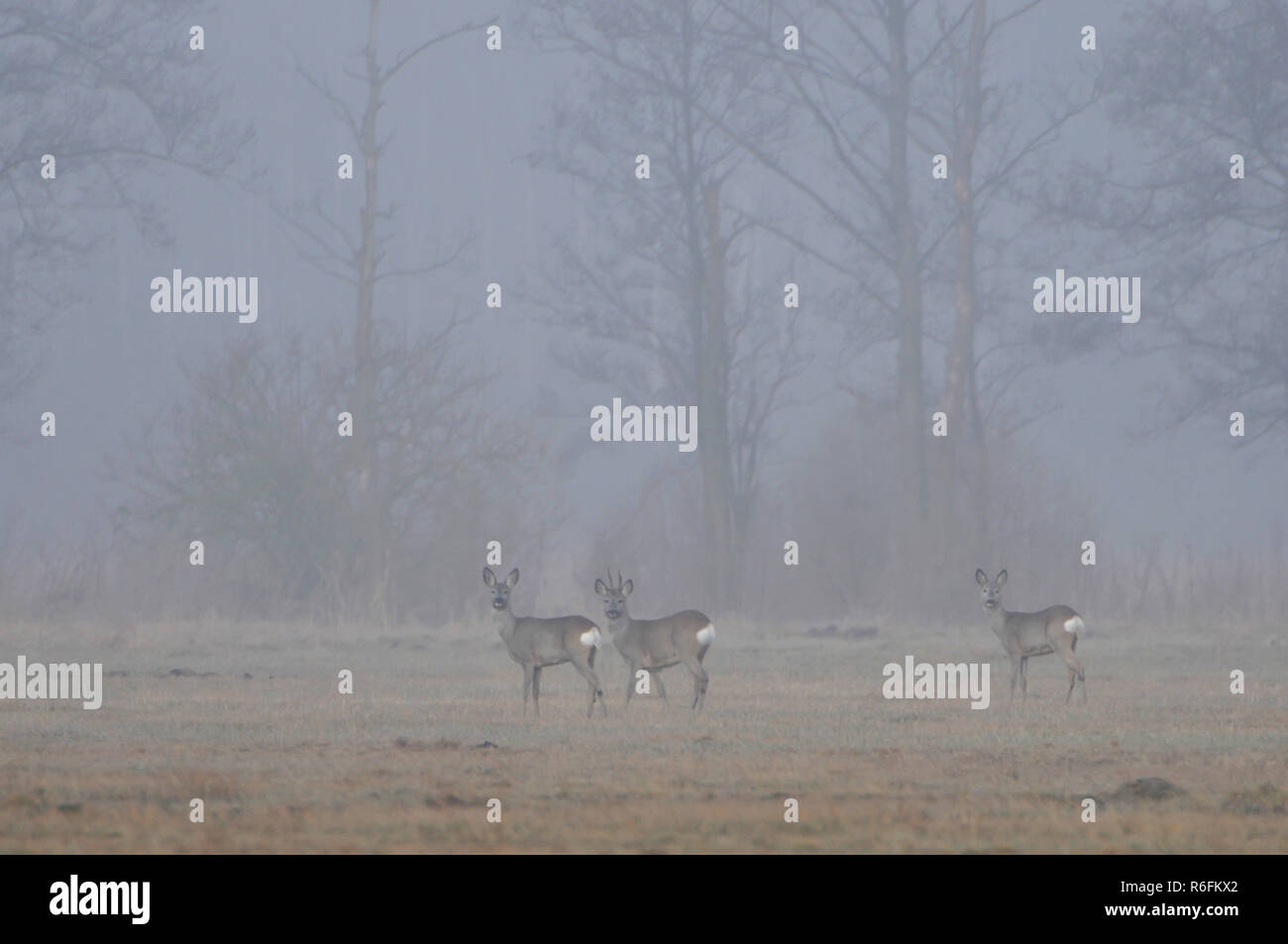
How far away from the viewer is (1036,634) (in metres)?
19.1

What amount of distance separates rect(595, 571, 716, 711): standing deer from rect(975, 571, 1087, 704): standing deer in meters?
2.84

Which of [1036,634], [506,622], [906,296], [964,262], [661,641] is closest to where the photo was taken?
[661,641]

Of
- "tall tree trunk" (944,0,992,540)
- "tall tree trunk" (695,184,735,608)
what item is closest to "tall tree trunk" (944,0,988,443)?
"tall tree trunk" (944,0,992,540)

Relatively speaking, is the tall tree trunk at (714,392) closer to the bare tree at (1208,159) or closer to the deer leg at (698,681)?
the bare tree at (1208,159)

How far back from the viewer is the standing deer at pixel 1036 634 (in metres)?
18.7

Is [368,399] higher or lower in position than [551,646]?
higher

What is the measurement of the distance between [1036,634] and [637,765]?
6341 millimetres

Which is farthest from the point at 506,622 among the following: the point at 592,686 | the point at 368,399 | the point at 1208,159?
the point at 1208,159

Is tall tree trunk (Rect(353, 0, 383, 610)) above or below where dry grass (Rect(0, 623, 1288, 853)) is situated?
above

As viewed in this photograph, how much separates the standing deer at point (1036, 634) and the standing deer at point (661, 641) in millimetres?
2840

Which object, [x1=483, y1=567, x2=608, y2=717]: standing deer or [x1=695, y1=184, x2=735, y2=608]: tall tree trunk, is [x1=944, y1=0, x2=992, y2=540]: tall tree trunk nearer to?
[x1=695, y1=184, x2=735, y2=608]: tall tree trunk

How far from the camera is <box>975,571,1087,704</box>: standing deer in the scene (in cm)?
1873

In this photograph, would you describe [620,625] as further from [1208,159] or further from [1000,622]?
[1208,159]
